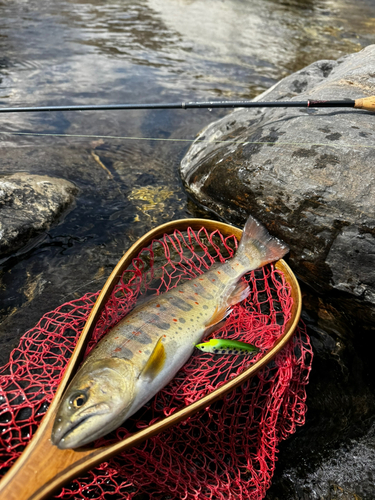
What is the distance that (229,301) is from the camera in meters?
3.36

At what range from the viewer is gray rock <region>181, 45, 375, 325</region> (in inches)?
146

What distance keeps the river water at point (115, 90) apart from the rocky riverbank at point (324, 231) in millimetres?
1206

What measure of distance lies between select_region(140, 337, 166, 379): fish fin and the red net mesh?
1.09 ft

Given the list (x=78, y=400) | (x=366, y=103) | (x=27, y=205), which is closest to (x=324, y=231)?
(x=366, y=103)

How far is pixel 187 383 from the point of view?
9.73 feet

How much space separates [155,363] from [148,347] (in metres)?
0.17

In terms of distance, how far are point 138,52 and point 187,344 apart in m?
10.6

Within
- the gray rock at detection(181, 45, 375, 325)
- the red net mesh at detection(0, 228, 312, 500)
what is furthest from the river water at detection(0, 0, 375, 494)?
the gray rock at detection(181, 45, 375, 325)

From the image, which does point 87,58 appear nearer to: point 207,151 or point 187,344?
point 207,151

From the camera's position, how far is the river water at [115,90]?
4.43 m

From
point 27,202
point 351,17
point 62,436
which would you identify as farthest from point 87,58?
point 351,17

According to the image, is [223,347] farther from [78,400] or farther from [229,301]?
[78,400]

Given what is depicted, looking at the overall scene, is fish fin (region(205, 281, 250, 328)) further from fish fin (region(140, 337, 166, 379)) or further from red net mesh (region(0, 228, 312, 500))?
fish fin (region(140, 337, 166, 379))

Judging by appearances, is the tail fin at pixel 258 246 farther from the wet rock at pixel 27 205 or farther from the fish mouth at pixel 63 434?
the wet rock at pixel 27 205
